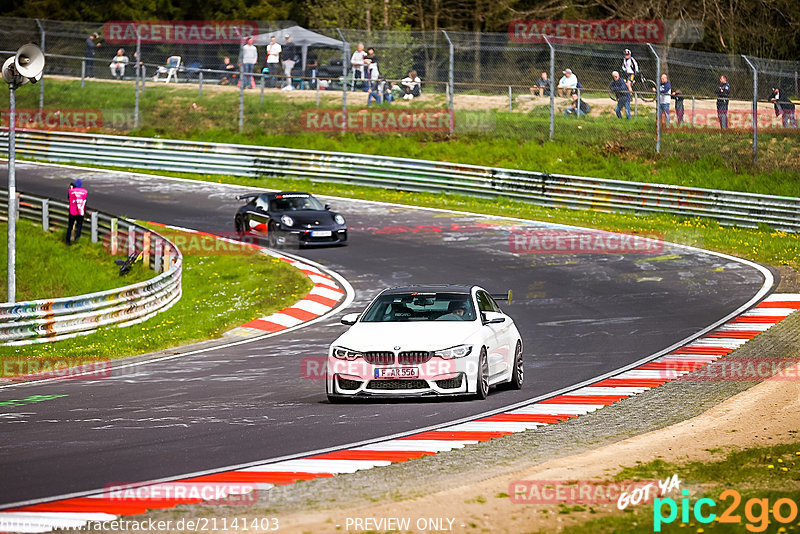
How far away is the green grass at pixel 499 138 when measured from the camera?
31750 mm

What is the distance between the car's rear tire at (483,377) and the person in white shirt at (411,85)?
22415 millimetres

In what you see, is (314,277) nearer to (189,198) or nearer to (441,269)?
(441,269)

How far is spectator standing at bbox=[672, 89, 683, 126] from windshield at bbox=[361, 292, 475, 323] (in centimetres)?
1953

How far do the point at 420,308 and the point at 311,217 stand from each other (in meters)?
13.2

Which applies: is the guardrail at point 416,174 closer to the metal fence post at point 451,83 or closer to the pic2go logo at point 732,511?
the metal fence post at point 451,83

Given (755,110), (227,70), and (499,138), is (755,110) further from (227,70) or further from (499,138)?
(227,70)

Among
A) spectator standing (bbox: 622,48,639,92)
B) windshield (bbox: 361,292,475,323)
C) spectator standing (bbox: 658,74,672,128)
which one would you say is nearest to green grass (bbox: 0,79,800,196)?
spectator standing (bbox: 658,74,672,128)

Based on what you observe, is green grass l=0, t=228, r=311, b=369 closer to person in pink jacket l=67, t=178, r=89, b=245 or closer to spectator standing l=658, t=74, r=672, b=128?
person in pink jacket l=67, t=178, r=89, b=245

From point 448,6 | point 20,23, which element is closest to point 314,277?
point 20,23

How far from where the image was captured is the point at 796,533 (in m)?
7.07

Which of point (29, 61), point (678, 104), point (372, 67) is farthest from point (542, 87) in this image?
point (29, 61)

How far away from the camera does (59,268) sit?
1032 inches

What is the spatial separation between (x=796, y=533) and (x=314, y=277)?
1732cm

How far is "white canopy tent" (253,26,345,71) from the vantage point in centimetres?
3884
